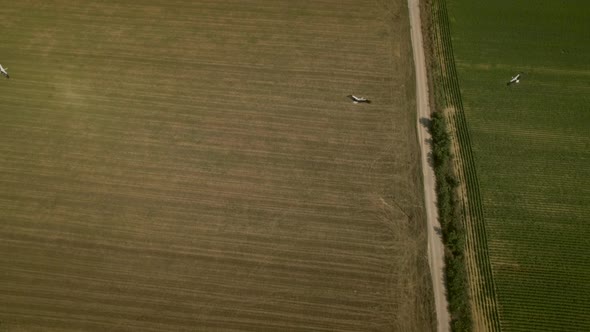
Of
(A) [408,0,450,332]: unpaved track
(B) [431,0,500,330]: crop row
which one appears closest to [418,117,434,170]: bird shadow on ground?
(A) [408,0,450,332]: unpaved track

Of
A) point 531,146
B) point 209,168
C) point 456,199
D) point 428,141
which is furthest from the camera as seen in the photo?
point 428,141

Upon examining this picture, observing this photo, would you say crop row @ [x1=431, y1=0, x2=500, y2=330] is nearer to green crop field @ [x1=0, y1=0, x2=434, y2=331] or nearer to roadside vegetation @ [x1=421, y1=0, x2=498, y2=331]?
roadside vegetation @ [x1=421, y1=0, x2=498, y2=331]

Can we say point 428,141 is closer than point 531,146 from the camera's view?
No

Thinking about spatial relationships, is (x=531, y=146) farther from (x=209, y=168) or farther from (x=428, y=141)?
(x=209, y=168)

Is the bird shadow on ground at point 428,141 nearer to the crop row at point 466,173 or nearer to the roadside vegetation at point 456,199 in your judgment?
the roadside vegetation at point 456,199

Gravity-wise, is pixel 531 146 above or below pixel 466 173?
above

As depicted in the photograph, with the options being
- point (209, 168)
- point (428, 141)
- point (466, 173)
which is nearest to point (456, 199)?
point (466, 173)
